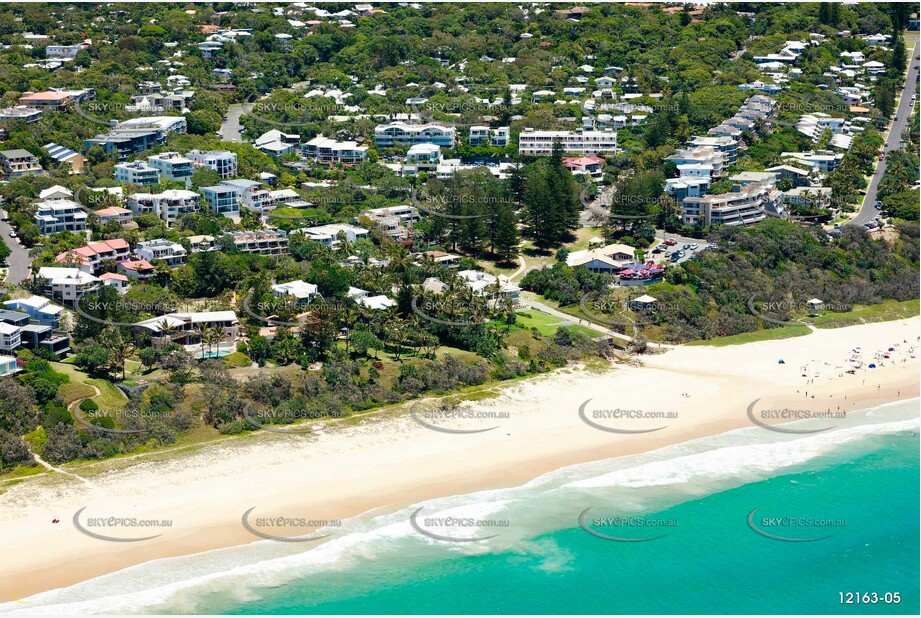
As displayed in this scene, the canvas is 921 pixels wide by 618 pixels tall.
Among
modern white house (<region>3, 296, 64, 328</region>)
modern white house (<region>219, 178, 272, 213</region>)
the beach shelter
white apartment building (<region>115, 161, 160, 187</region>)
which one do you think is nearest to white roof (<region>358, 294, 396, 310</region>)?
modern white house (<region>3, 296, 64, 328</region>)

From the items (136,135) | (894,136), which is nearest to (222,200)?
(136,135)

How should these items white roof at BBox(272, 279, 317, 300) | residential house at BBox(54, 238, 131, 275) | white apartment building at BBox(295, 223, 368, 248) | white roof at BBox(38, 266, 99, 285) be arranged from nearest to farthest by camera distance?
white roof at BBox(38, 266, 99, 285)
white roof at BBox(272, 279, 317, 300)
residential house at BBox(54, 238, 131, 275)
white apartment building at BBox(295, 223, 368, 248)

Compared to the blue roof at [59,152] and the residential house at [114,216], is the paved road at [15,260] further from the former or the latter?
the blue roof at [59,152]

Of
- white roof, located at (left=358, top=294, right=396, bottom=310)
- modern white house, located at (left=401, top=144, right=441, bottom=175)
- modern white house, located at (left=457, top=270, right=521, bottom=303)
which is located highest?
modern white house, located at (left=401, top=144, right=441, bottom=175)

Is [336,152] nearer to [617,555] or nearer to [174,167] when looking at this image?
[174,167]

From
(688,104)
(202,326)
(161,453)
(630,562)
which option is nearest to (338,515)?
(161,453)

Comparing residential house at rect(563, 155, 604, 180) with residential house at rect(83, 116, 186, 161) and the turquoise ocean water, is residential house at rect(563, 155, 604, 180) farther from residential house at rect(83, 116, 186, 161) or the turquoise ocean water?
the turquoise ocean water

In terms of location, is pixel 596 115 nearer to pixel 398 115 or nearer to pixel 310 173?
pixel 398 115
